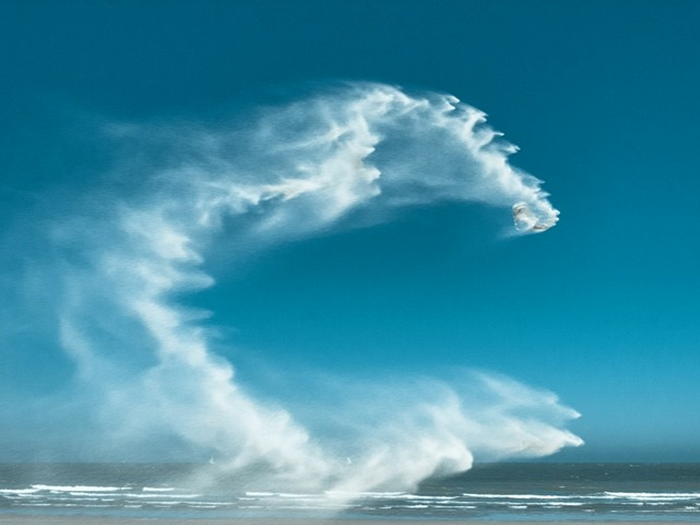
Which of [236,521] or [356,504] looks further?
[356,504]

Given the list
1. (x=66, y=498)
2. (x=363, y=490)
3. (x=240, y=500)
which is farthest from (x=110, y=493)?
(x=363, y=490)

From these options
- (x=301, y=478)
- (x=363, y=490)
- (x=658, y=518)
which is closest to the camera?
(x=658, y=518)

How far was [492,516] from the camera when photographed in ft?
131

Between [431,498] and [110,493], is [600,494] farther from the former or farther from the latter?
[110,493]

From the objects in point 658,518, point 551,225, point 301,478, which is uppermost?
point 551,225

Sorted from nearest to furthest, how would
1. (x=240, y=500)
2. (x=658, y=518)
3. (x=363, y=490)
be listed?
1. (x=658, y=518)
2. (x=240, y=500)
3. (x=363, y=490)

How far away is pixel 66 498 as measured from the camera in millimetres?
50438

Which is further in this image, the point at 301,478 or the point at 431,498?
the point at 431,498

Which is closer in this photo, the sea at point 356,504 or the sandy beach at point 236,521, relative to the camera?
the sandy beach at point 236,521

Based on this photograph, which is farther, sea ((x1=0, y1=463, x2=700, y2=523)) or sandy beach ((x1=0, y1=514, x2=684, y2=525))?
sea ((x1=0, y1=463, x2=700, y2=523))

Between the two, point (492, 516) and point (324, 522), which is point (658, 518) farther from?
point (324, 522)

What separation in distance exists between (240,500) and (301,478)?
553cm

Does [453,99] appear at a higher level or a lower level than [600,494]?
higher

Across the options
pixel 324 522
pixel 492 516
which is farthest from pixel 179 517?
pixel 492 516
